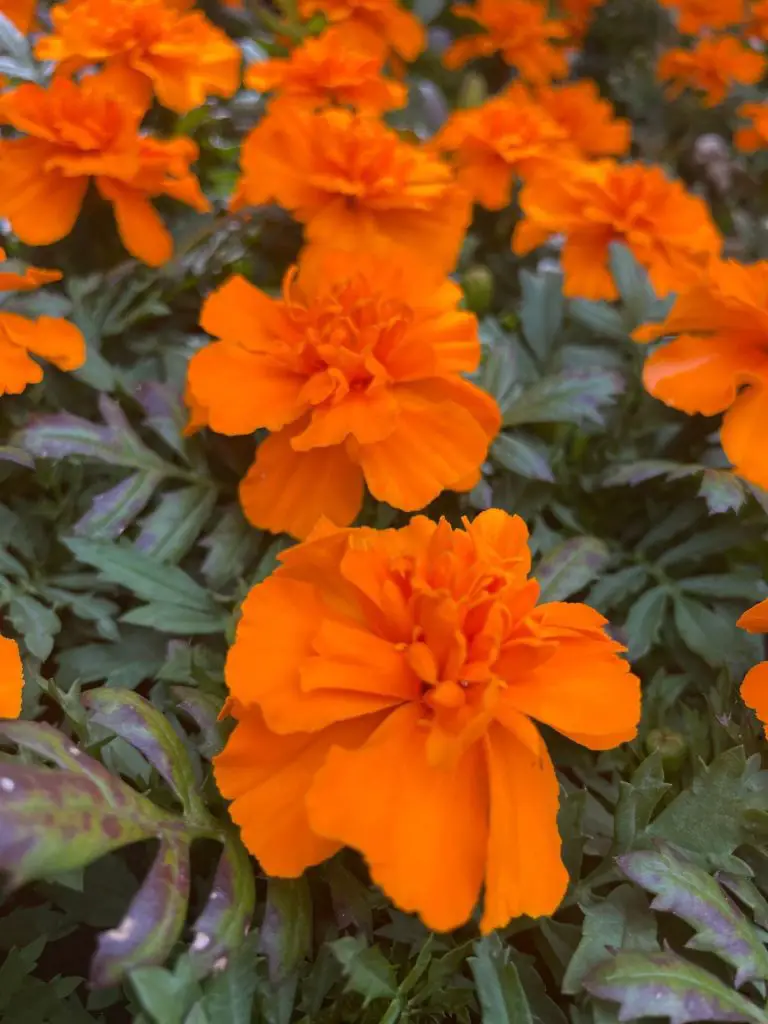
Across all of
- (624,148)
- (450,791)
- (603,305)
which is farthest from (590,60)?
(450,791)

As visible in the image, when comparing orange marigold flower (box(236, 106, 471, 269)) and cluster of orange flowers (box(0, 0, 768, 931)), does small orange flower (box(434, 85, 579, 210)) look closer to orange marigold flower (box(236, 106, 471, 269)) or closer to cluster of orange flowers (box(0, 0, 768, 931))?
cluster of orange flowers (box(0, 0, 768, 931))

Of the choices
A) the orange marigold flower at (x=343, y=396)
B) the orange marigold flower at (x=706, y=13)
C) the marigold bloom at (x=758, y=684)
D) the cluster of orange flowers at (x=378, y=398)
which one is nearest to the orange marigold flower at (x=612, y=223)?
the cluster of orange flowers at (x=378, y=398)

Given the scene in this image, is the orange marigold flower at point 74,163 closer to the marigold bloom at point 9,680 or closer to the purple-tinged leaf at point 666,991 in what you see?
the marigold bloom at point 9,680

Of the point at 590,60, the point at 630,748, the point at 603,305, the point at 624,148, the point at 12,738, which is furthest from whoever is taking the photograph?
the point at 590,60

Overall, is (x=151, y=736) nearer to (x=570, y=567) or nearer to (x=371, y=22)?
(x=570, y=567)

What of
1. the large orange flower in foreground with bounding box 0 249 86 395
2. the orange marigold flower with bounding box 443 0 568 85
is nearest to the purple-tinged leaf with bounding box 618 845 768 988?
the large orange flower in foreground with bounding box 0 249 86 395

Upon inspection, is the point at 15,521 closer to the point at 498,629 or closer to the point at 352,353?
the point at 352,353
